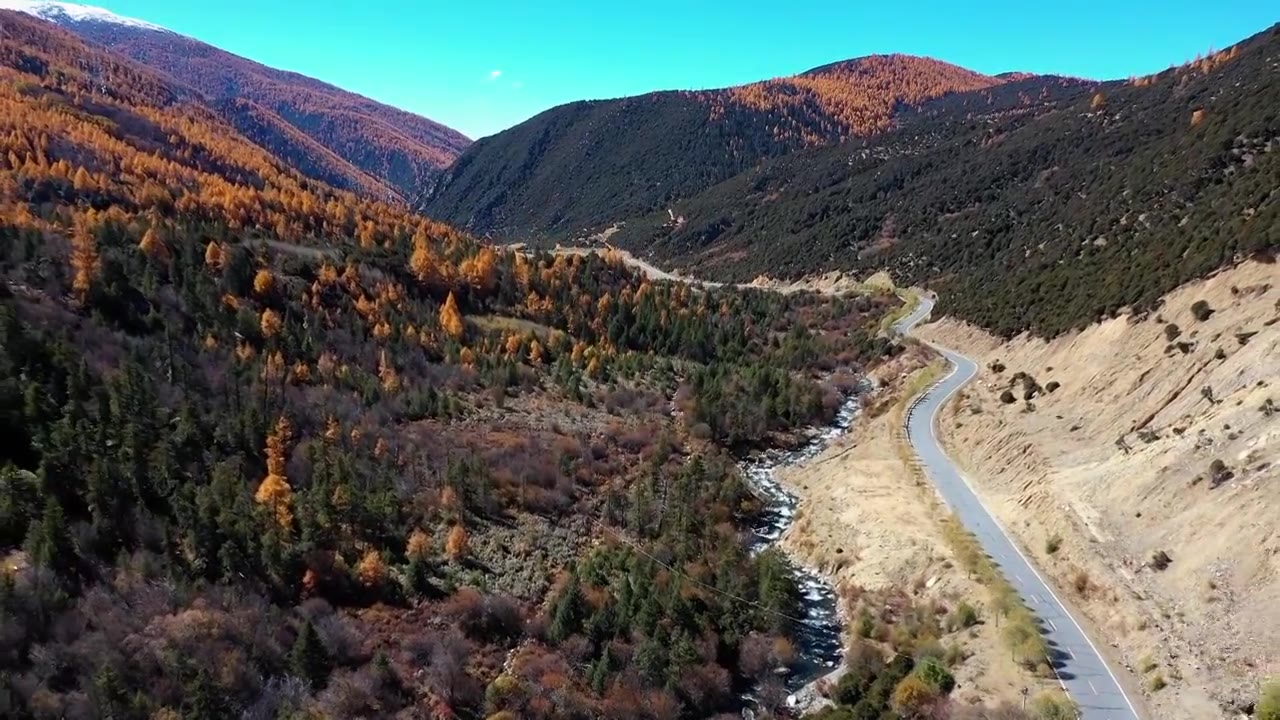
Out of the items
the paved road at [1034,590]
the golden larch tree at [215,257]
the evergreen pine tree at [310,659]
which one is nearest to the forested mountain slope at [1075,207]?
the paved road at [1034,590]

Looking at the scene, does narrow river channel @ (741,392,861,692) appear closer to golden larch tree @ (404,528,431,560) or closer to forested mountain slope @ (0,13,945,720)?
forested mountain slope @ (0,13,945,720)

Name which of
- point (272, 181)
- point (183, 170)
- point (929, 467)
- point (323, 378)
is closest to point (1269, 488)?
point (929, 467)

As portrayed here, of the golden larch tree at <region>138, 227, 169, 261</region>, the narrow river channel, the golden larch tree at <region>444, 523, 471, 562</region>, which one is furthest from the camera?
the golden larch tree at <region>138, 227, 169, 261</region>

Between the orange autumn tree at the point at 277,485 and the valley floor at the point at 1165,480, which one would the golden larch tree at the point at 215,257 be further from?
the valley floor at the point at 1165,480

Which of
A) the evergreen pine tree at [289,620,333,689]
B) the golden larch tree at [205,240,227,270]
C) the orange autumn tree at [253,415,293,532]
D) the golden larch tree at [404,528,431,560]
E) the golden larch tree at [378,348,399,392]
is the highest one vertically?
the golden larch tree at [205,240,227,270]

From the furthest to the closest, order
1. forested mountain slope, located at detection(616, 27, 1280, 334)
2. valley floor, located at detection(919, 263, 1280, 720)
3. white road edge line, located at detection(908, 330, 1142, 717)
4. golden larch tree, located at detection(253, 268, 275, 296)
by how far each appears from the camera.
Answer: golden larch tree, located at detection(253, 268, 275, 296) → forested mountain slope, located at detection(616, 27, 1280, 334) → white road edge line, located at detection(908, 330, 1142, 717) → valley floor, located at detection(919, 263, 1280, 720)

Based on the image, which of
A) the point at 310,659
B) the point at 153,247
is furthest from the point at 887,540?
the point at 153,247

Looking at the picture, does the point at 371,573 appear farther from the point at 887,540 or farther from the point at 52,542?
the point at 887,540

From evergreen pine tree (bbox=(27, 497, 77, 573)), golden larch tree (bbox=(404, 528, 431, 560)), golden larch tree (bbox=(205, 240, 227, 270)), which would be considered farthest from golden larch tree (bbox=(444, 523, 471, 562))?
golden larch tree (bbox=(205, 240, 227, 270))

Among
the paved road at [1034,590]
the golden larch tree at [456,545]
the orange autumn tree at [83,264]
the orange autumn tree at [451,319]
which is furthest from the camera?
the orange autumn tree at [451,319]
